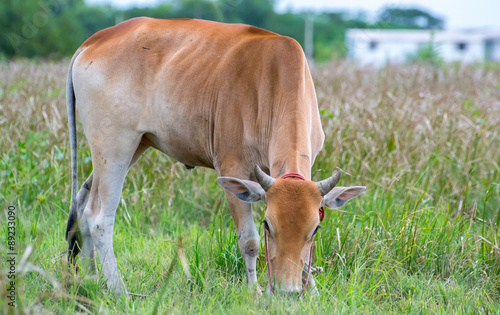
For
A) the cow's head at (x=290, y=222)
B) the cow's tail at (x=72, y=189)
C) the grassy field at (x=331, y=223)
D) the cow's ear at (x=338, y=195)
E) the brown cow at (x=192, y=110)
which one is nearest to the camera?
the cow's head at (x=290, y=222)

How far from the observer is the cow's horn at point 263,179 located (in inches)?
114

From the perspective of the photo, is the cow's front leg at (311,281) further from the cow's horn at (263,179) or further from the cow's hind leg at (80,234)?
the cow's hind leg at (80,234)

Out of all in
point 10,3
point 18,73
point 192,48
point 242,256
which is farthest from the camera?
point 10,3

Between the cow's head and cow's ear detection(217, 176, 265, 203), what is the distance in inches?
3.8

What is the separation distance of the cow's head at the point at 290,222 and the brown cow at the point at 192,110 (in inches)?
7.1

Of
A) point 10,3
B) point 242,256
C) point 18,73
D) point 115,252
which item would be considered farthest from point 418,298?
point 10,3

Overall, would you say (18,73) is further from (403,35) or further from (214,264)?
(403,35)

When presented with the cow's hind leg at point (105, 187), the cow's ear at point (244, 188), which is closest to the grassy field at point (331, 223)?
the cow's hind leg at point (105, 187)

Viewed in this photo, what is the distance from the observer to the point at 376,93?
27.3ft

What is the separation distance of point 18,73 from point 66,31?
2008 centimetres

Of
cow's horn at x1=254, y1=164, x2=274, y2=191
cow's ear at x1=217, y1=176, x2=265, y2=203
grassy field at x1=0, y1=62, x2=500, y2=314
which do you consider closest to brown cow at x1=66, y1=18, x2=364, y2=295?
cow's ear at x1=217, y1=176, x2=265, y2=203

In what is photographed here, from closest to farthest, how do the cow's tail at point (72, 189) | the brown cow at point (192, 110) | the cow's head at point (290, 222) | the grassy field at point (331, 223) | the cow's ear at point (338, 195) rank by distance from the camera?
the cow's head at point (290, 222), the cow's ear at point (338, 195), the grassy field at point (331, 223), the brown cow at point (192, 110), the cow's tail at point (72, 189)

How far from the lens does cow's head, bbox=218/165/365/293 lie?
2848 mm

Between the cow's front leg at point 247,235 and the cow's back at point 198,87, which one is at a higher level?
the cow's back at point 198,87
